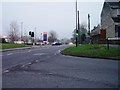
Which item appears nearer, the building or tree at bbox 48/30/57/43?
the building

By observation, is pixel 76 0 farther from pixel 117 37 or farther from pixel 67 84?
pixel 67 84

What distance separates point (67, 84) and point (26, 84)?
143 centimetres

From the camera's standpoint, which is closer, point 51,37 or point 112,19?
point 112,19

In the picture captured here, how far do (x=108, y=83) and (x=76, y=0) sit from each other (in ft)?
125

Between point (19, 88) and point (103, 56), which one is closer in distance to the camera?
point (19, 88)

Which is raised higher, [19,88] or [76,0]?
[76,0]

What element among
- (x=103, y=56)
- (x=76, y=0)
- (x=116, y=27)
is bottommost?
(x=103, y=56)

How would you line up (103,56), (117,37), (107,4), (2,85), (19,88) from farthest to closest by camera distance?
(107,4) → (117,37) → (103,56) → (2,85) → (19,88)

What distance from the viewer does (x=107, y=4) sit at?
5259 centimetres

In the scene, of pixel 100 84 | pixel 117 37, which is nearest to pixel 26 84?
pixel 100 84

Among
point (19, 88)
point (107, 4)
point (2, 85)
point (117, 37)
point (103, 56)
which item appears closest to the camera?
point (19, 88)

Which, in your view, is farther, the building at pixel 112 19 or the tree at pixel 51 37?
the tree at pixel 51 37

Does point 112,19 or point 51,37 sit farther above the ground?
point 112,19

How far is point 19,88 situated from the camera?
27.4 ft
